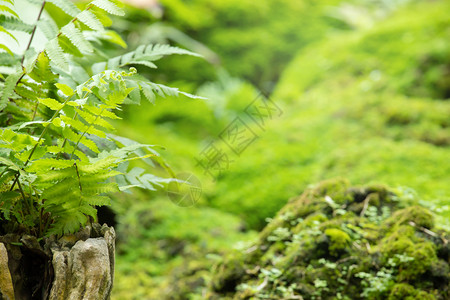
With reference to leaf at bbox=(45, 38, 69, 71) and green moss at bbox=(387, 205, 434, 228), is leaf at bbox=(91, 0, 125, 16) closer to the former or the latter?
leaf at bbox=(45, 38, 69, 71)

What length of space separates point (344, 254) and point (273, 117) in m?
4.17

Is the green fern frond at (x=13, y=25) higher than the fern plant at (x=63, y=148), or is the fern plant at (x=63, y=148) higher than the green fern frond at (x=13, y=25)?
the green fern frond at (x=13, y=25)

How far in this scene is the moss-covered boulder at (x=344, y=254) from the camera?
68.9 inches

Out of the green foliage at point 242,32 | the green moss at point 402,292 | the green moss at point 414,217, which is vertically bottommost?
the green moss at point 402,292

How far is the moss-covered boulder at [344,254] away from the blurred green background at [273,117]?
0.21m

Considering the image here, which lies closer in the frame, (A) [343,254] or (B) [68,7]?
(B) [68,7]

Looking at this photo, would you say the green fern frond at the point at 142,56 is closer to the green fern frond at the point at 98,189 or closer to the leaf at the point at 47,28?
the leaf at the point at 47,28

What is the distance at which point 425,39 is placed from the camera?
19.8 feet

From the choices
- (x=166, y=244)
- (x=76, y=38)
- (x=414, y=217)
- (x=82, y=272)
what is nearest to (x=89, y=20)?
(x=76, y=38)

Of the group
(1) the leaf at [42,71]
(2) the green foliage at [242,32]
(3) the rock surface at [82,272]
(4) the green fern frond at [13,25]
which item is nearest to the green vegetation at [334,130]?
(2) the green foliage at [242,32]

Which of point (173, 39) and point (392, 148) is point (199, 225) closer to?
point (392, 148)

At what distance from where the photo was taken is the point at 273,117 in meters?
5.96

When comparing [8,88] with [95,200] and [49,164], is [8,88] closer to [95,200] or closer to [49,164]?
[49,164]

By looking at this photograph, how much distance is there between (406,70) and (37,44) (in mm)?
5004
